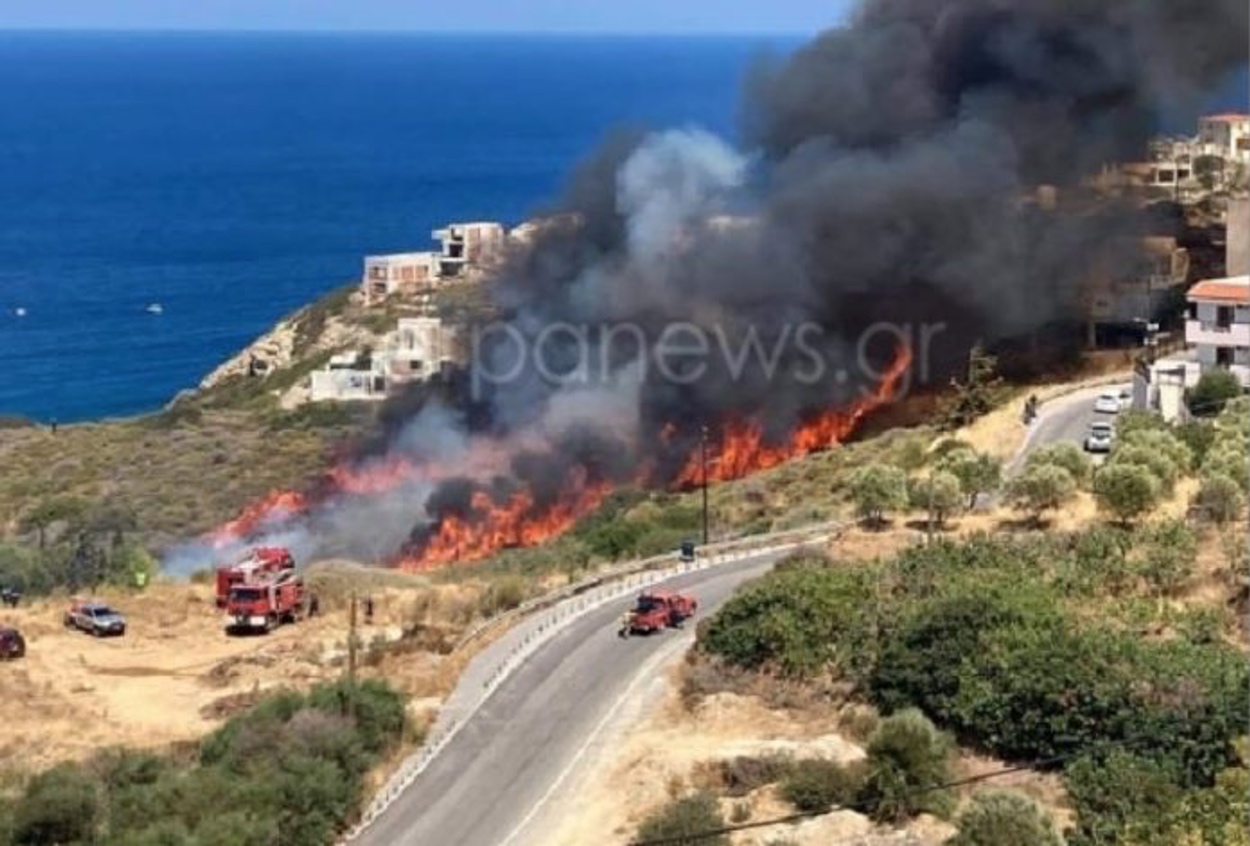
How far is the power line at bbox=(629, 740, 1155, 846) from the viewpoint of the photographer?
70.6ft

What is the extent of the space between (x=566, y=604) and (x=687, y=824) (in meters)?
12.2

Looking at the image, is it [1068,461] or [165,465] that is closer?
[1068,461]

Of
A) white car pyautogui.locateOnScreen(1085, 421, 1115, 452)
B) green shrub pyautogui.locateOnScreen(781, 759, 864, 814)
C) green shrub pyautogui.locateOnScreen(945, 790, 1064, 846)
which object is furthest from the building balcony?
green shrub pyautogui.locateOnScreen(945, 790, 1064, 846)

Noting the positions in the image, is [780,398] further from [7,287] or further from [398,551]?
[7,287]

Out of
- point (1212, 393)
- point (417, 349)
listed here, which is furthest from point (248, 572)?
point (417, 349)

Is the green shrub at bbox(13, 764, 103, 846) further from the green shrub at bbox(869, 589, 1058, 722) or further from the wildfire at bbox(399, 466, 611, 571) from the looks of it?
the wildfire at bbox(399, 466, 611, 571)

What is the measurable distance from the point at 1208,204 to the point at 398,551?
140ft

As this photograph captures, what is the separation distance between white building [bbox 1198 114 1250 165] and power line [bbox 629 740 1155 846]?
73660mm

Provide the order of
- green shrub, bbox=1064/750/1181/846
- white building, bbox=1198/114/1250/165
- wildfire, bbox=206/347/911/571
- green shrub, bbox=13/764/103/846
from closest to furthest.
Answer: green shrub, bbox=1064/750/1181/846, green shrub, bbox=13/764/103/846, wildfire, bbox=206/347/911/571, white building, bbox=1198/114/1250/165

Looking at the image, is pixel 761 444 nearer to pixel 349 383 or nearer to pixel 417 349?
pixel 417 349

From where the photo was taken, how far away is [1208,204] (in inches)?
3091

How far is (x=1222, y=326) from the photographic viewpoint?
160ft

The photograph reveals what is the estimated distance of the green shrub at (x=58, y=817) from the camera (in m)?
22.7

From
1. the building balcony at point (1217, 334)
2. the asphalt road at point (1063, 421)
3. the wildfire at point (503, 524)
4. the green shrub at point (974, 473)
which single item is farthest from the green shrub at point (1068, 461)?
the wildfire at point (503, 524)
